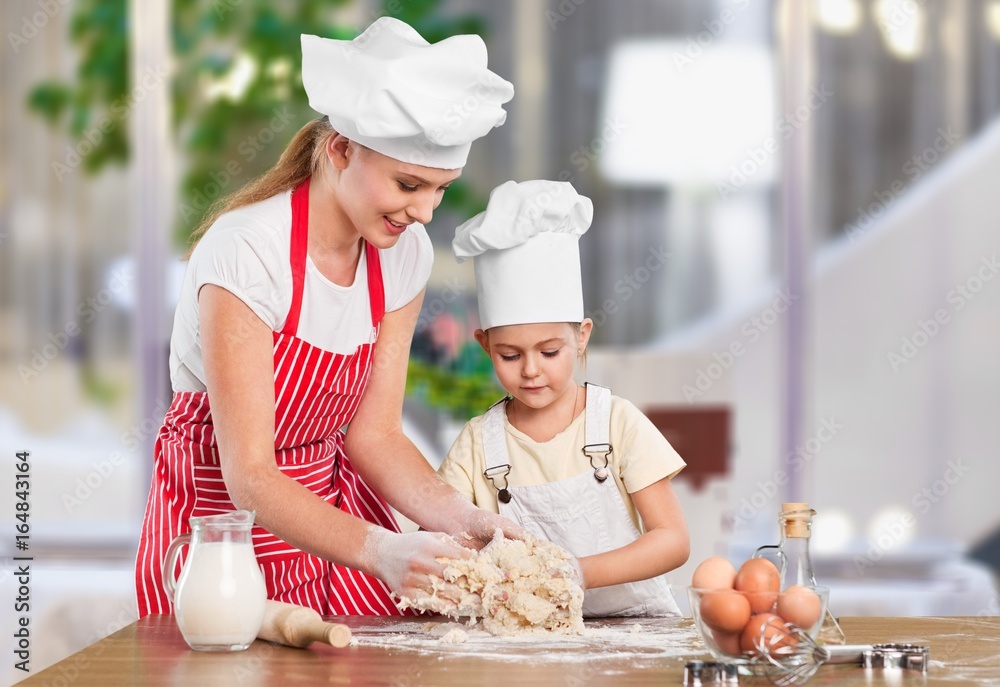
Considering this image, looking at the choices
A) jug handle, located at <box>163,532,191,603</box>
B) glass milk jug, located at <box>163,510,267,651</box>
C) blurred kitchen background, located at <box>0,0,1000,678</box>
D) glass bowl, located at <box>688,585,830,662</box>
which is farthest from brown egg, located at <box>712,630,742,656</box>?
blurred kitchen background, located at <box>0,0,1000,678</box>

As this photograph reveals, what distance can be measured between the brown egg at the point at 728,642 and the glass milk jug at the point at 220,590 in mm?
560

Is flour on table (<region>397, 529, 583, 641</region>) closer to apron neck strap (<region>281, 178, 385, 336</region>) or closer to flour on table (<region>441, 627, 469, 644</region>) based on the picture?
flour on table (<region>441, 627, 469, 644</region>)

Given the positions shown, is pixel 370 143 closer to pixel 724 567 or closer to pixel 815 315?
pixel 724 567

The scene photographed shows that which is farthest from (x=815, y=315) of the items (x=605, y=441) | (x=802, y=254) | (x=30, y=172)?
(x=30, y=172)

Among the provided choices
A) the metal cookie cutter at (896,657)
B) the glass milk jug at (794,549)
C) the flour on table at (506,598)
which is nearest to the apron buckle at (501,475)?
the flour on table at (506,598)

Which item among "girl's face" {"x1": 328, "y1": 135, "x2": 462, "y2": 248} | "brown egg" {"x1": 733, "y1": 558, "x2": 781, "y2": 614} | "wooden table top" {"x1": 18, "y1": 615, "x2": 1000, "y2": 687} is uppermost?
"girl's face" {"x1": 328, "y1": 135, "x2": 462, "y2": 248}

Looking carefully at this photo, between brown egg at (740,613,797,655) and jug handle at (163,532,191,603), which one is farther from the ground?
jug handle at (163,532,191,603)

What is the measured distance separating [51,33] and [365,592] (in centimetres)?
369

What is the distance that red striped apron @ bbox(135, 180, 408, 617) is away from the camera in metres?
1.72

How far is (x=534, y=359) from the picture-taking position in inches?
73.5

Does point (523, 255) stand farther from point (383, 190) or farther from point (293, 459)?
point (293, 459)

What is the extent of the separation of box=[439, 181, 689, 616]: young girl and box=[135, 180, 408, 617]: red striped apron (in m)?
0.22

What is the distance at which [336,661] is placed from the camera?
1.31 meters

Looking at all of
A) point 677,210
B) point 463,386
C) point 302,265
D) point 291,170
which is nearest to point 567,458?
point 302,265
